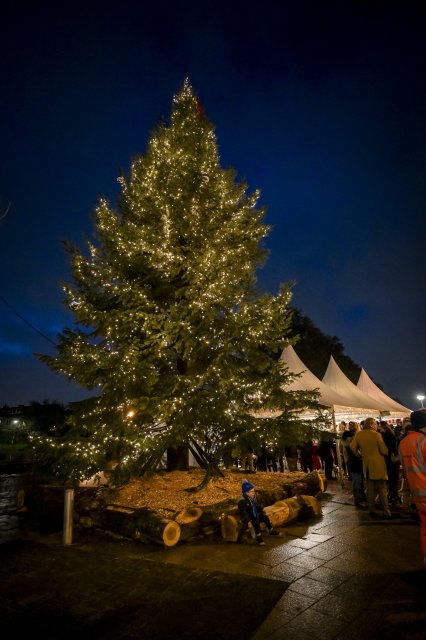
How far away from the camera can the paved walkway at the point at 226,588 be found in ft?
10.9

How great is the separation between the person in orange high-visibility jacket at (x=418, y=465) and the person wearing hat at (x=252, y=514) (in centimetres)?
268

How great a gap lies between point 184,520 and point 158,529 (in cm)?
56

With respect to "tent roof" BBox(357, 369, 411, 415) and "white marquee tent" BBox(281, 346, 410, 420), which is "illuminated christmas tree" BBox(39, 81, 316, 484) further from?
"tent roof" BBox(357, 369, 411, 415)

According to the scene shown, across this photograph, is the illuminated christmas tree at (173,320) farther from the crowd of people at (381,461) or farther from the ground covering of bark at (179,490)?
the crowd of people at (381,461)

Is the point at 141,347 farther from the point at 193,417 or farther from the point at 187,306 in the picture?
the point at 193,417

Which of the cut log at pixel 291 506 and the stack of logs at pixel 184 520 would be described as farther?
the cut log at pixel 291 506

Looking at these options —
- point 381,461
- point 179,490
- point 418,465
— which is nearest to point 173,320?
point 179,490

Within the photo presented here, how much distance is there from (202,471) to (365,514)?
4.76 metres

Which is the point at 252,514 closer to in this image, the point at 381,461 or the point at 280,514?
the point at 280,514

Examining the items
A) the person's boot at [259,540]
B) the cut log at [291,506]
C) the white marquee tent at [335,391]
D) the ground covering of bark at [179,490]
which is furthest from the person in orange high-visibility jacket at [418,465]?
the white marquee tent at [335,391]

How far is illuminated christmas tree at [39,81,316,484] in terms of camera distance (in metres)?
7.71

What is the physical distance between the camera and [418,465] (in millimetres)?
3895

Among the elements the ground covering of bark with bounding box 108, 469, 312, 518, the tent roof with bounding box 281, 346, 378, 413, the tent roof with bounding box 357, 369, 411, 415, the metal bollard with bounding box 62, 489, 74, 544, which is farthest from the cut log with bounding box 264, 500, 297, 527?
the tent roof with bounding box 357, 369, 411, 415

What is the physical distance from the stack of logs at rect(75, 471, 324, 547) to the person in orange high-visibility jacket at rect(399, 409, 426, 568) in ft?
10.6
